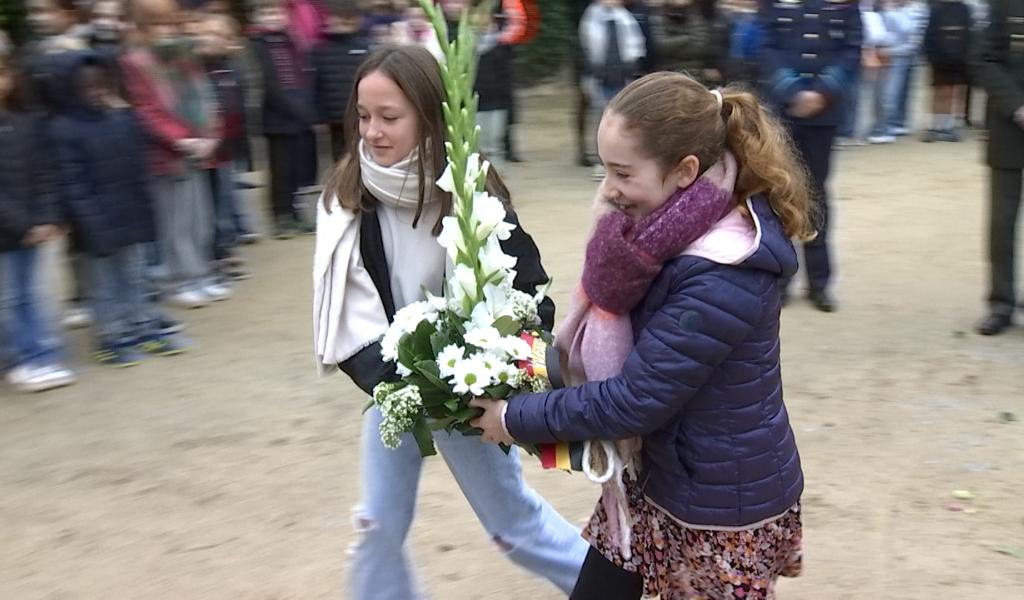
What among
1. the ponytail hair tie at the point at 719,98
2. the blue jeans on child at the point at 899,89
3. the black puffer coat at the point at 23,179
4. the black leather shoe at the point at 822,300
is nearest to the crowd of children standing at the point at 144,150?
the black puffer coat at the point at 23,179

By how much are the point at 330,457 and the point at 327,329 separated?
1.96 meters

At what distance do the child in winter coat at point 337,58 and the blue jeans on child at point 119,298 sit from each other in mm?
2566

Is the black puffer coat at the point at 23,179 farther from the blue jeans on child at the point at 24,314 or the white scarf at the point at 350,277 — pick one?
the white scarf at the point at 350,277

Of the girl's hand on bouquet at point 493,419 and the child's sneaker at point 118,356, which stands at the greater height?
the girl's hand on bouquet at point 493,419

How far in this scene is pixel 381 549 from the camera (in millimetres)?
2949

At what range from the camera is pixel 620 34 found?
372 inches

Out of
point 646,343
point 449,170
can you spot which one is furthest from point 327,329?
point 646,343

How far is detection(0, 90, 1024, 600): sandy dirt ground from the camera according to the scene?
3633mm

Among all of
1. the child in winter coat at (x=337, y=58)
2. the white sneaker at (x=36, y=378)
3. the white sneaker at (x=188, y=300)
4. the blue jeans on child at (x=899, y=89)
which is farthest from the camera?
the blue jeans on child at (x=899, y=89)

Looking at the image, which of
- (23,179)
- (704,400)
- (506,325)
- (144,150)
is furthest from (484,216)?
(144,150)

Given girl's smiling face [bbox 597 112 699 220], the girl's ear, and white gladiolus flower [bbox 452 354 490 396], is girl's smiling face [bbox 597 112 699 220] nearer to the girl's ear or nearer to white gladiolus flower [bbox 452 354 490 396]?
the girl's ear

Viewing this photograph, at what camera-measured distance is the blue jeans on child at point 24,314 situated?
5.39 meters

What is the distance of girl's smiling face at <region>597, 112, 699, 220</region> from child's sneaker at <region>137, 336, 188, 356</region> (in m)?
4.11

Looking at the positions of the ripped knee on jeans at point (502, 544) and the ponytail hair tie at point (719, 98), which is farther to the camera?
the ripped knee on jeans at point (502, 544)
